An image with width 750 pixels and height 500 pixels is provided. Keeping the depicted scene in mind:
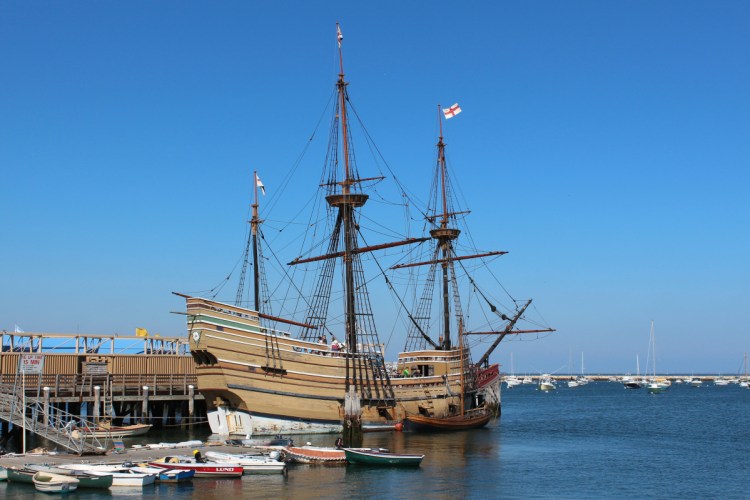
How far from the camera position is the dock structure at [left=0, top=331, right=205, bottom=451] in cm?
5269

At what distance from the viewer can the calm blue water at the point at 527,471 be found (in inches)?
1390

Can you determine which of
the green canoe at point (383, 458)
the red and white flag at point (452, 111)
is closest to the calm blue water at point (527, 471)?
the green canoe at point (383, 458)

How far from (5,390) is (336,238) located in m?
26.3

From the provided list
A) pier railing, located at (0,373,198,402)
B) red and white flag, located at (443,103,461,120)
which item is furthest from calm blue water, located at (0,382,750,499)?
red and white flag, located at (443,103,461,120)

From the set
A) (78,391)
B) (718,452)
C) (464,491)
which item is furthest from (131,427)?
(718,452)

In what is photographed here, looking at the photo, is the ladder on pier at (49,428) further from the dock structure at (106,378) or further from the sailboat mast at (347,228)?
the sailboat mast at (347,228)

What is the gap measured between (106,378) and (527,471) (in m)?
30.2

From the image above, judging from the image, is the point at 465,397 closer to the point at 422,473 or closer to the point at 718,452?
the point at 718,452

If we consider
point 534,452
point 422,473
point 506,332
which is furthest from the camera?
point 506,332

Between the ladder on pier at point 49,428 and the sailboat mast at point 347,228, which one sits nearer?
the ladder on pier at point 49,428

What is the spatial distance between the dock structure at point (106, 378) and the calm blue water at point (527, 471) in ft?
14.0

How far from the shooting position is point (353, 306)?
60.8 m

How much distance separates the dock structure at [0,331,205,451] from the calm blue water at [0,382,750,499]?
4263 millimetres

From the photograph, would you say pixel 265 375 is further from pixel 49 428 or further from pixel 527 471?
pixel 527 471
